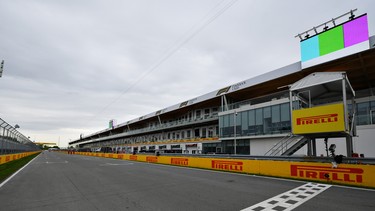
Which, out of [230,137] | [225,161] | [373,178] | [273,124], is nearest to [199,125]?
[230,137]

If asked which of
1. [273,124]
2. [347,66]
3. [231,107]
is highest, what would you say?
[347,66]

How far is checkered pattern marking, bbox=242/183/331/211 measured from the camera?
20.1 feet

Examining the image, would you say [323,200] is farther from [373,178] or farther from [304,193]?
[373,178]

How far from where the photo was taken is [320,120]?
1171 centimetres

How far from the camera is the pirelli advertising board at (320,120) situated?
11078mm

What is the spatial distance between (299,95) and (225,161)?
642 centimetres

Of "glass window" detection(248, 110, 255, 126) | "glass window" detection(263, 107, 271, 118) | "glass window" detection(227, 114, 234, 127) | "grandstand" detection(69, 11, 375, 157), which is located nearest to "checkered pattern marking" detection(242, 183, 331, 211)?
"grandstand" detection(69, 11, 375, 157)

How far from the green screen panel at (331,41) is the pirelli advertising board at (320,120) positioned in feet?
52.8

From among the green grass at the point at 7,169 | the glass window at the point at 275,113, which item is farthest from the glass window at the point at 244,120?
the green grass at the point at 7,169

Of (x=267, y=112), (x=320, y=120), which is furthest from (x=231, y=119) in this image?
(x=320, y=120)

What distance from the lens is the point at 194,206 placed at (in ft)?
20.5

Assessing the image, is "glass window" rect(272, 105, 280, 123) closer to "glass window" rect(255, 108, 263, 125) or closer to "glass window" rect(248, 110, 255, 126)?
"glass window" rect(255, 108, 263, 125)

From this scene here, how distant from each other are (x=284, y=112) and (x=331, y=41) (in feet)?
28.8

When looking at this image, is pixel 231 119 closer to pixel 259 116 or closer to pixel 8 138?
pixel 259 116
